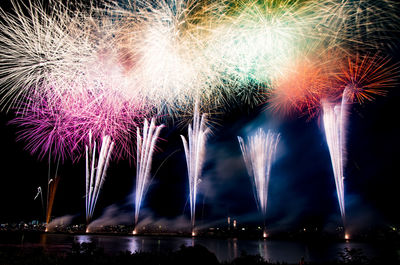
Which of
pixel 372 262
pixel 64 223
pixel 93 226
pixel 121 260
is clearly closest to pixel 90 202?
pixel 121 260

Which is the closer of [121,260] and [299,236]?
[121,260]

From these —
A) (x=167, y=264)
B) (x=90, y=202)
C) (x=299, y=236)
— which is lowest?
(x=299, y=236)

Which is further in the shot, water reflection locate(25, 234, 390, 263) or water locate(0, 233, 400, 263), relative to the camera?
water locate(0, 233, 400, 263)

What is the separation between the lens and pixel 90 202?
2822cm

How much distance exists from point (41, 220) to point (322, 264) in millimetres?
98622

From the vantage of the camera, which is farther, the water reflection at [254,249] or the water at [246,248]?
the water at [246,248]

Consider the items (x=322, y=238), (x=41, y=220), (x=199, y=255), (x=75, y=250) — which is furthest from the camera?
(x=41, y=220)

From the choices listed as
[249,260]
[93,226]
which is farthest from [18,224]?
[249,260]

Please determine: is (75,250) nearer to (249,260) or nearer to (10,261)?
(10,261)

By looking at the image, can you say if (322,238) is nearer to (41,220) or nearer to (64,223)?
(64,223)

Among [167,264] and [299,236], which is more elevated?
[167,264]

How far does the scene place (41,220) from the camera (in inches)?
3479

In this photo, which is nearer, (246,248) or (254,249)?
(254,249)

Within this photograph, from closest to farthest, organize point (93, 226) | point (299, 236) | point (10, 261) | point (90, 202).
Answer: point (10, 261) → point (90, 202) → point (299, 236) → point (93, 226)
